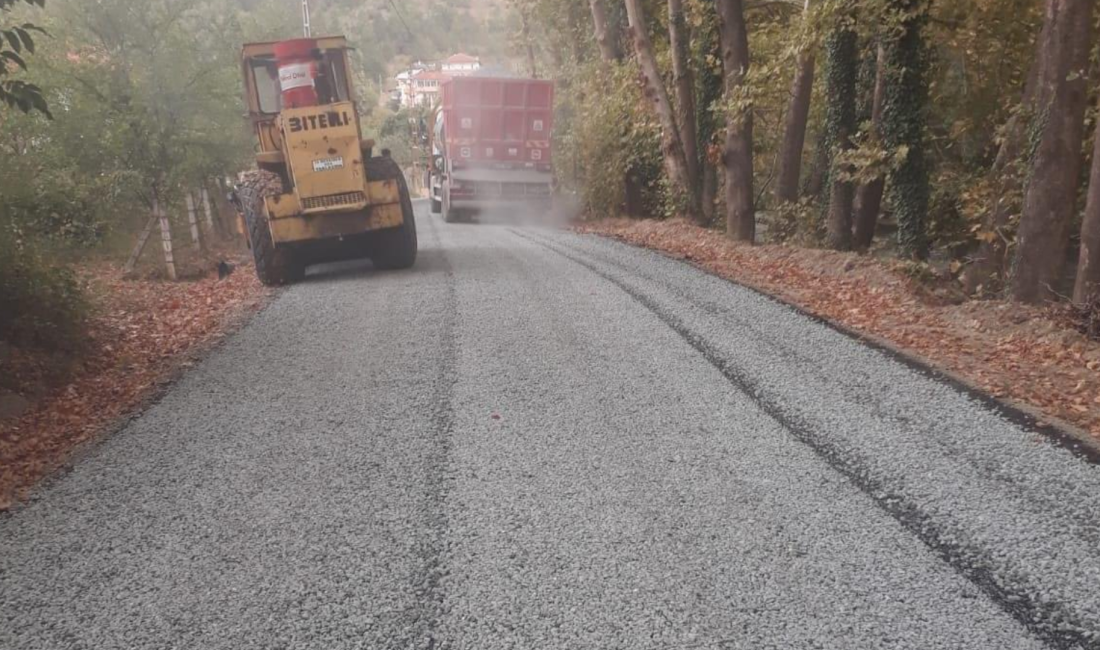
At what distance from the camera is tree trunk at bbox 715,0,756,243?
14.0m

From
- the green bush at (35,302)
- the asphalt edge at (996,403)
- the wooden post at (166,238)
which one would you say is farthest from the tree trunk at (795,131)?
the wooden post at (166,238)

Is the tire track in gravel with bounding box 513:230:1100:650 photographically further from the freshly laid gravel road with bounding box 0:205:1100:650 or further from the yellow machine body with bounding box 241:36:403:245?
the yellow machine body with bounding box 241:36:403:245

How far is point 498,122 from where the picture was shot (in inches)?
881

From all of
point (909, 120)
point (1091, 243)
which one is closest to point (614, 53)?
point (909, 120)

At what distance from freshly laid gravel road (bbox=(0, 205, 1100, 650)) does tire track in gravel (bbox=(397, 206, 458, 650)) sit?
0.06 ft

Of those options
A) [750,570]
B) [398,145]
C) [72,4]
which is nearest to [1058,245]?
[750,570]

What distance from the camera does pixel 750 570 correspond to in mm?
3570

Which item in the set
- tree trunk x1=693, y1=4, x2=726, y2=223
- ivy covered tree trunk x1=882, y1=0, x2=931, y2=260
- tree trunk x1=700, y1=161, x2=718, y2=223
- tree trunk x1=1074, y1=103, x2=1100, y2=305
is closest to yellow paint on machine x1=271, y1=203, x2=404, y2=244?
tree trunk x1=693, y1=4, x2=726, y2=223

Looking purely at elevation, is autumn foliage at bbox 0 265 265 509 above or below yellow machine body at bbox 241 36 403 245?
below

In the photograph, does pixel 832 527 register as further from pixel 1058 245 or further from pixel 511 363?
pixel 1058 245

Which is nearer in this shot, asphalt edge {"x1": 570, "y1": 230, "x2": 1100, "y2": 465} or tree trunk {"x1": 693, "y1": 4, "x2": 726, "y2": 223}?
asphalt edge {"x1": 570, "y1": 230, "x2": 1100, "y2": 465}

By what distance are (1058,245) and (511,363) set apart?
607 centimetres

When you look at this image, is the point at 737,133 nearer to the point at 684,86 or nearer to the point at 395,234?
the point at 684,86

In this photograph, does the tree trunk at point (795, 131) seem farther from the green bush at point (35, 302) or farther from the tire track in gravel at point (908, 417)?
the green bush at point (35, 302)
